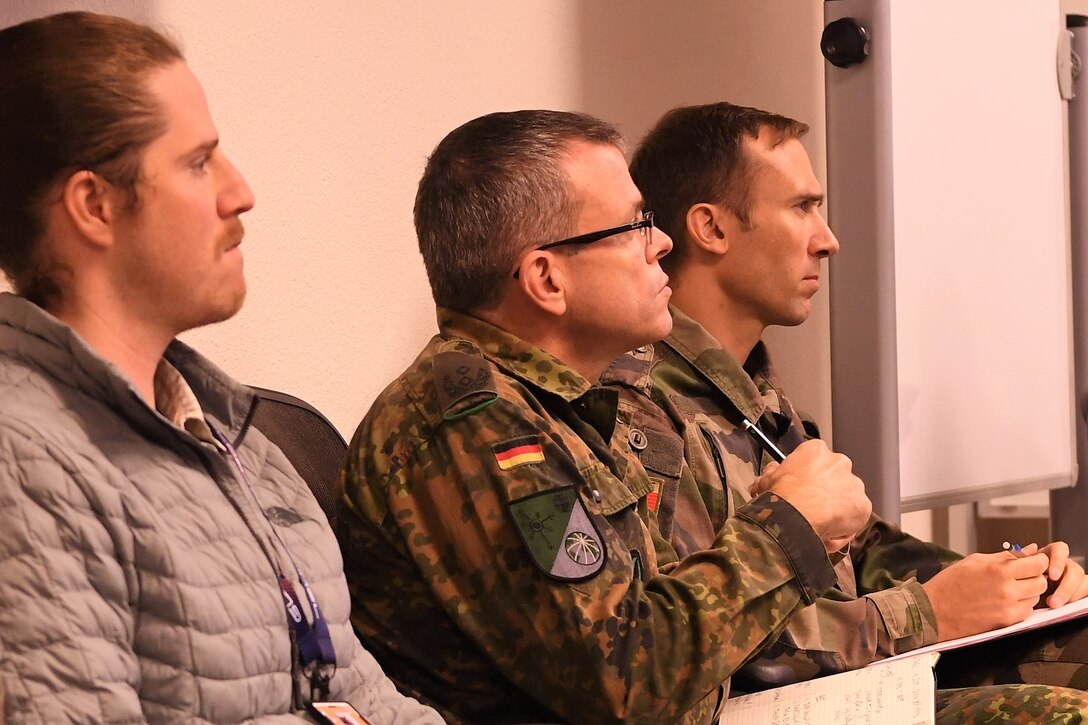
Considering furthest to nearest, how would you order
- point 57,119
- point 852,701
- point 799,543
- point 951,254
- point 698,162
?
point 951,254
point 698,162
point 852,701
point 799,543
point 57,119

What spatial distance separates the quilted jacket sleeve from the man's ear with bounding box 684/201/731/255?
4.50ft

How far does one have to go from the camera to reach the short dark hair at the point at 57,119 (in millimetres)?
1086

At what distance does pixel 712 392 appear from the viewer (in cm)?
209

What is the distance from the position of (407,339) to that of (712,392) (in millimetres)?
549

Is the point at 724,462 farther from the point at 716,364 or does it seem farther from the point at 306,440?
the point at 306,440

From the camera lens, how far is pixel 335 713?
1.18 metres

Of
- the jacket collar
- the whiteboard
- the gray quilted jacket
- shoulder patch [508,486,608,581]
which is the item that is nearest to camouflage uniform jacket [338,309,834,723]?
shoulder patch [508,486,608,581]

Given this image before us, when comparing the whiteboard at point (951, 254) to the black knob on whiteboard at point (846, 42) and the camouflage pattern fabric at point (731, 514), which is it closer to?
the black knob on whiteboard at point (846, 42)

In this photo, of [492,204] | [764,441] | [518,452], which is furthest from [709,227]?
[518,452]

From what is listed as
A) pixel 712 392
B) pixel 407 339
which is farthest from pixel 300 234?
pixel 712 392

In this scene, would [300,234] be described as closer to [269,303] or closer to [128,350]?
[269,303]

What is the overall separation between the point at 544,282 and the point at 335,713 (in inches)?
26.2

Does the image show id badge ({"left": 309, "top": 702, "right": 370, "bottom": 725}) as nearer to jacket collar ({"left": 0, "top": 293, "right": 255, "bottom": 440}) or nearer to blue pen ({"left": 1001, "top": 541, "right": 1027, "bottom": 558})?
jacket collar ({"left": 0, "top": 293, "right": 255, "bottom": 440})

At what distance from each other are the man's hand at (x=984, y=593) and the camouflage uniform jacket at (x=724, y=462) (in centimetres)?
2
